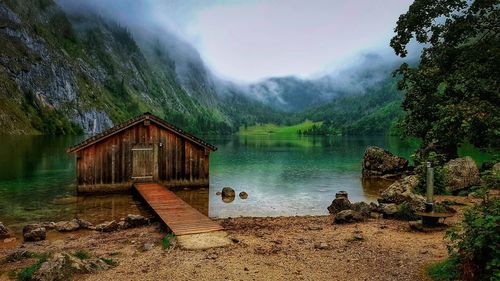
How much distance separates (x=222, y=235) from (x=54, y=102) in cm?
18295

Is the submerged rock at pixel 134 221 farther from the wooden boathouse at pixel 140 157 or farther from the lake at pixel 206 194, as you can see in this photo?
the wooden boathouse at pixel 140 157

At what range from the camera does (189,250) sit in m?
14.9

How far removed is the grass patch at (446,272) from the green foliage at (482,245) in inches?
13.1

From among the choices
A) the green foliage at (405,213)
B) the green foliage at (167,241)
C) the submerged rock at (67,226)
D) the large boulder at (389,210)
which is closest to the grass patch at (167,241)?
the green foliage at (167,241)

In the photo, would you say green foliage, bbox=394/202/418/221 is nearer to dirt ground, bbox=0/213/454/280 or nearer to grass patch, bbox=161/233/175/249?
dirt ground, bbox=0/213/454/280

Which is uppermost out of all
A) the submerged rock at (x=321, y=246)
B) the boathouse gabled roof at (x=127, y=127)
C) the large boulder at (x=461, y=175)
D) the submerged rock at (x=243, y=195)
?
the boathouse gabled roof at (x=127, y=127)

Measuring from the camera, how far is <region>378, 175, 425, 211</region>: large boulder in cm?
2090

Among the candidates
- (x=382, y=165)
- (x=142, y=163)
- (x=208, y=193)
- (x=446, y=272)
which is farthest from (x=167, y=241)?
(x=382, y=165)

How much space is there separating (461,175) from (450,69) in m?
7.46

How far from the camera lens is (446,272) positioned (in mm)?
10828

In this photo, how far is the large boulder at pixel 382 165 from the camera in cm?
4591

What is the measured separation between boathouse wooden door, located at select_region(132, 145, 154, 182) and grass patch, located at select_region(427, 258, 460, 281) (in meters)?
24.1

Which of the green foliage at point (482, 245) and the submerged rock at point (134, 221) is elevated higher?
the green foliage at point (482, 245)

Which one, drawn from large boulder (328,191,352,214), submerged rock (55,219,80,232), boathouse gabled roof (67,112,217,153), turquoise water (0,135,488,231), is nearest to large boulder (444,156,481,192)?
turquoise water (0,135,488,231)
